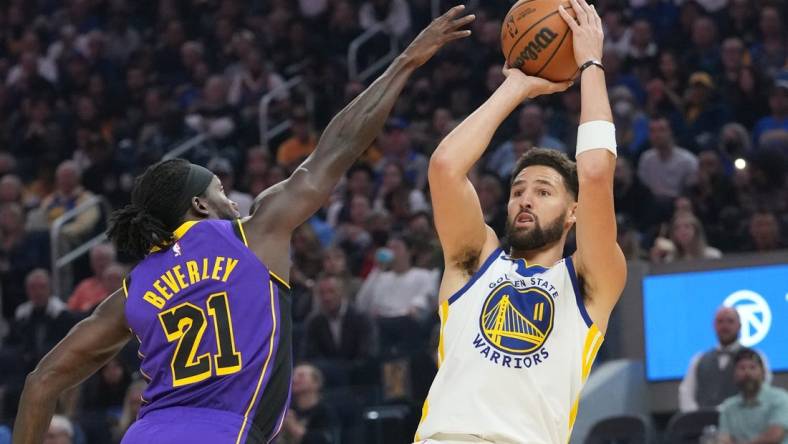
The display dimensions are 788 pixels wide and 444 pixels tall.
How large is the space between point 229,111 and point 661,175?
6.09 meters

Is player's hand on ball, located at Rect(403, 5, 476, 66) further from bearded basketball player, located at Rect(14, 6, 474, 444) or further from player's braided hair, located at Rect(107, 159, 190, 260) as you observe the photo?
player's braided hair, located at Rect(107, 159, 190, 260)

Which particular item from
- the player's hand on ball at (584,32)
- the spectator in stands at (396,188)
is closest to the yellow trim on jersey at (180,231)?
the player's hand on ball at (584,32)

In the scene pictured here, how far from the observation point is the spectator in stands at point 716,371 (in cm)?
1020

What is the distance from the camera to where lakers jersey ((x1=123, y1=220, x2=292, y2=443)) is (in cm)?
468

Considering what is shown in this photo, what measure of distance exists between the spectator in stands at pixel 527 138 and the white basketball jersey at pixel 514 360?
846cm

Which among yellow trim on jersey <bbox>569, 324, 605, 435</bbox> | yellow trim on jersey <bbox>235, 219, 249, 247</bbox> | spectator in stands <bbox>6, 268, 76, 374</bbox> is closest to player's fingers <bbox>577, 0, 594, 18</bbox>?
yellow trim on jersey <bbox>569, 324, 605, 435</bbox>

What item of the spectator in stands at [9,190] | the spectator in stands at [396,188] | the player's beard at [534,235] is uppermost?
the spectator in stands at [9,190]

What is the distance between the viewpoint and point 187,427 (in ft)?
15.0

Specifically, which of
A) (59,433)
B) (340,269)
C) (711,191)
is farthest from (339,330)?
(711,191)

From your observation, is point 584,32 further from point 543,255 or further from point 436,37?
point 543,255

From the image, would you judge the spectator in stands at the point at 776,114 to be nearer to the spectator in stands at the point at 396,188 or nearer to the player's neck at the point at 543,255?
the spectator in stands at the point at 396,188

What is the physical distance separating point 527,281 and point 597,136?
556 millimetres

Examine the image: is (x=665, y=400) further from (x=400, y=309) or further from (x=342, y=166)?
(x=342, y=166)

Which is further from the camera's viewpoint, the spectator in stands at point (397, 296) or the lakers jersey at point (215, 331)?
the spectator in stands at point (397, 296)
